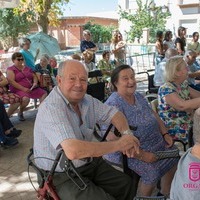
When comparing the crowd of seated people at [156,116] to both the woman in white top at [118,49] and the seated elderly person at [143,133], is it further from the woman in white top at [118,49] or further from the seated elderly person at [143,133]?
the woman in white top at [118,49]

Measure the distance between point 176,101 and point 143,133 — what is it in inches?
17.6

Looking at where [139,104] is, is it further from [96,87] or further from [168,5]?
[168,5]

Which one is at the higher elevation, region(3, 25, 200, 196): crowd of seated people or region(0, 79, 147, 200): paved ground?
region(3, 25, 200, 196): crowd of seated people

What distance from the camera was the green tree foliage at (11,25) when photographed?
18859 millimetres

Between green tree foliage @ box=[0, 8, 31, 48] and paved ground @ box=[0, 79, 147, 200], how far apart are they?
54.8 ft

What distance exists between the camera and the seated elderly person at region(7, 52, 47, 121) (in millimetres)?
4520

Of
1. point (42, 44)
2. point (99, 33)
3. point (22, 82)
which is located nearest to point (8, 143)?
point (22, 82)

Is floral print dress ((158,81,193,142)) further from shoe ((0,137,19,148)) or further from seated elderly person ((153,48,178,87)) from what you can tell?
shoe ((0,137,19,148))

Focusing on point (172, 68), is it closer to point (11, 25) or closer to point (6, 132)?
point (6, 132)

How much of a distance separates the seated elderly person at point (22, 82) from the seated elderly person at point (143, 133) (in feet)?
8.36

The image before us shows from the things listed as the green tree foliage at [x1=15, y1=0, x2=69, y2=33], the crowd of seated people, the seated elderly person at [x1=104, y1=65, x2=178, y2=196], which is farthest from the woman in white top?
the seated elderly person at [x1=104, y1=65, x2=178, y2=196]

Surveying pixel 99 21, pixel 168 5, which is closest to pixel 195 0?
pixel 168 5

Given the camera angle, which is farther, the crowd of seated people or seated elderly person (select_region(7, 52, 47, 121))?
seated elderly person (select_region(7, 52, 47, 121))

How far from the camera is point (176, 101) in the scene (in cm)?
248
